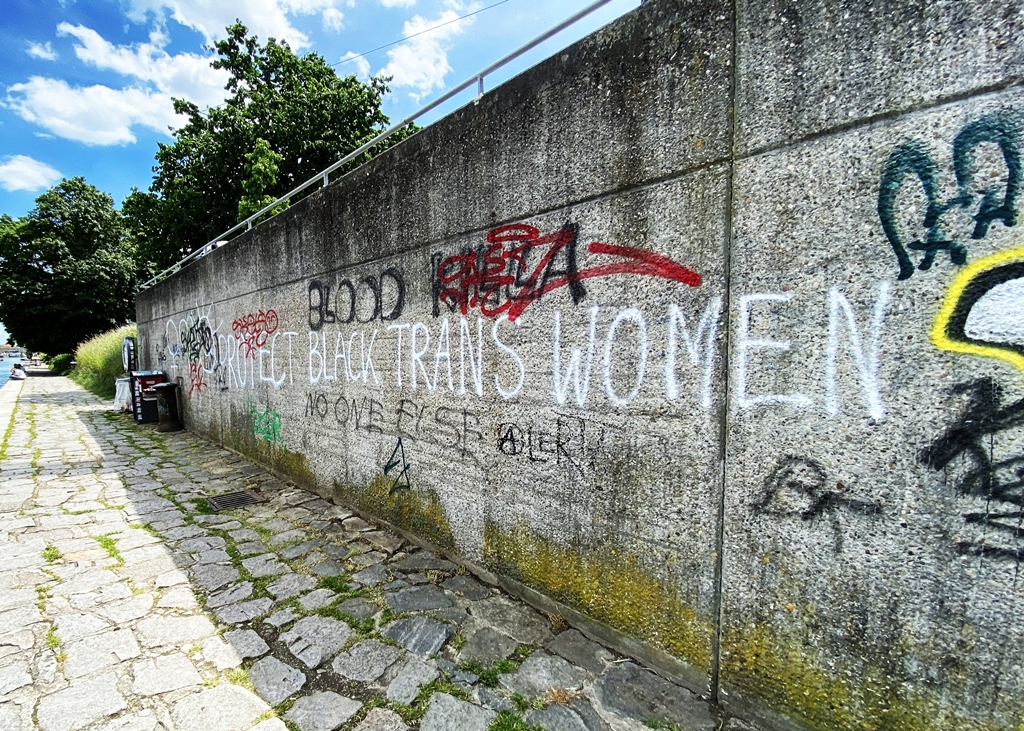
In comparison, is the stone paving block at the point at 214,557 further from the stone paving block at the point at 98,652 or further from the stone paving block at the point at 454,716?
the stone paving block at the point at 454,716

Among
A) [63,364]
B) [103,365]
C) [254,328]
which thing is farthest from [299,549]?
[63,364]

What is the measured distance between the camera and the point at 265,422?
609 centimetres

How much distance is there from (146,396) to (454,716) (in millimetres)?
10766

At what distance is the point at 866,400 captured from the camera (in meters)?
1.76

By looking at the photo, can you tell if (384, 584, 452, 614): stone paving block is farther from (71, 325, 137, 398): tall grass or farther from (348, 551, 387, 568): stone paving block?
(71, 325, 137, 398): tall grass

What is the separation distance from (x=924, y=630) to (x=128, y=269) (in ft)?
A: 132

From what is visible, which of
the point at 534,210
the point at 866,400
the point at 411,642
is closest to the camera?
the point at 866,400

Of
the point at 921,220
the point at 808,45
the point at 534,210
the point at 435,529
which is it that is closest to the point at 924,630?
the point at 921,220

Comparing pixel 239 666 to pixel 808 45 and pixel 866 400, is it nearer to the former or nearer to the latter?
pixel 866 400

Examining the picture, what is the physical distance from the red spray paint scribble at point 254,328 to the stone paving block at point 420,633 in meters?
4.05

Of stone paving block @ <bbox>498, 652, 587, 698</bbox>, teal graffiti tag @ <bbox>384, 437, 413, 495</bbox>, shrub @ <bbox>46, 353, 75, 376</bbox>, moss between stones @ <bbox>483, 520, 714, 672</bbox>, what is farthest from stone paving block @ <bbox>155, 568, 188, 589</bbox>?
shrub @ <bbox>46, 353, 75, 376</bbox>

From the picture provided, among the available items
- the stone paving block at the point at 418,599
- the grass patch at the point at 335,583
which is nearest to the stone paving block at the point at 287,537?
the grass patch at the point at 335,583

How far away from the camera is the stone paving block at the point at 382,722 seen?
208 centimetres

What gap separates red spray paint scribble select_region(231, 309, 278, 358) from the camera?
18.8 ft
